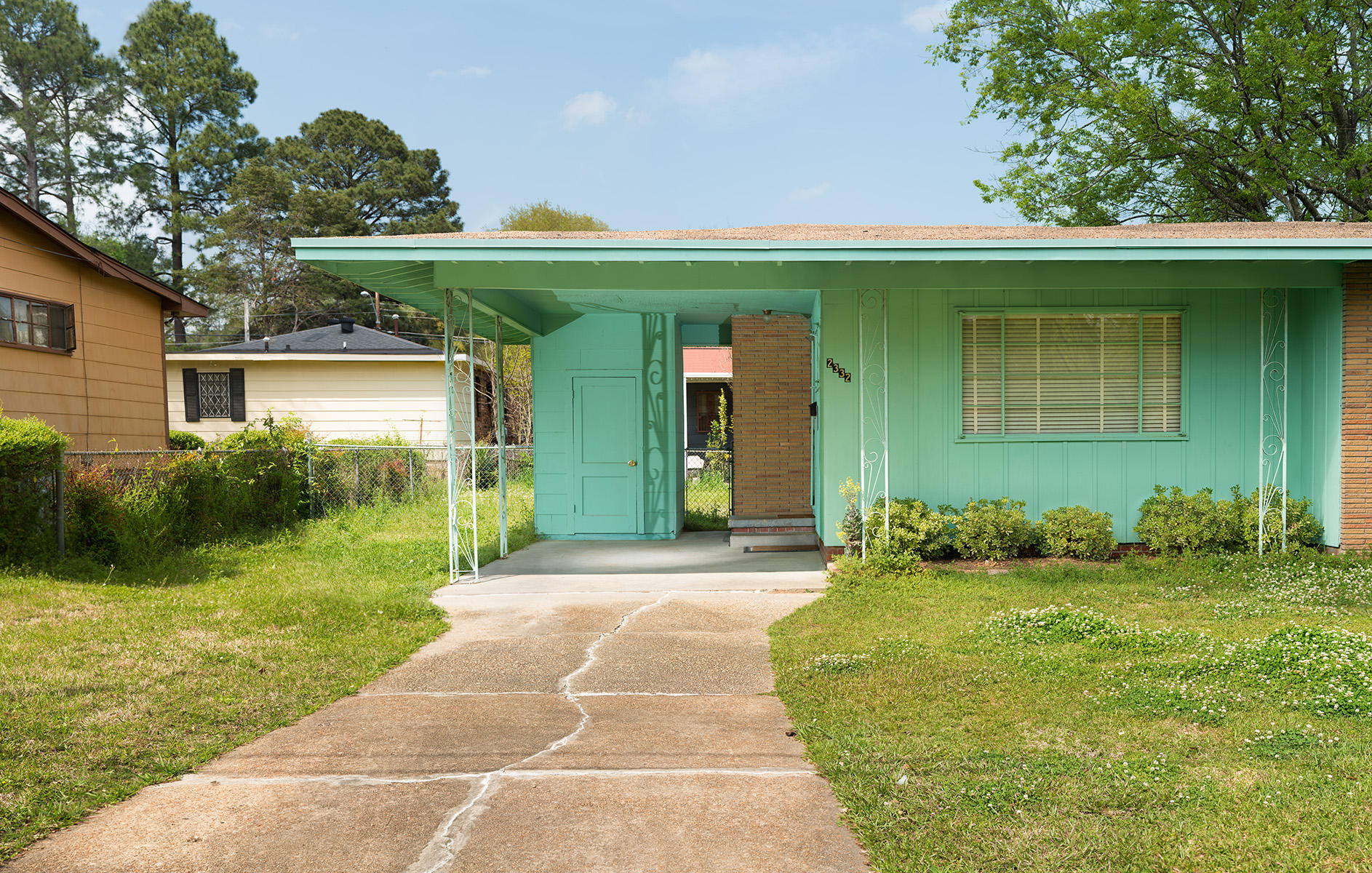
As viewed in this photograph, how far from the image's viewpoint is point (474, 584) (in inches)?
349

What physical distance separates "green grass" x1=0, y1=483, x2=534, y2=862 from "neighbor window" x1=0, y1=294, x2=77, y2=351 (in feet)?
15.7

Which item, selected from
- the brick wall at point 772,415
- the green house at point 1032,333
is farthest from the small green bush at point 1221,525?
the brick wall at point 772,415

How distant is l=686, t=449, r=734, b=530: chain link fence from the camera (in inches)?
551

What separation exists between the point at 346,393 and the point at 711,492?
29.9 feet

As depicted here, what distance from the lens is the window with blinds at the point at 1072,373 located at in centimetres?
923

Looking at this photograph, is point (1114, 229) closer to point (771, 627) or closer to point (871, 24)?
point (771, 627)

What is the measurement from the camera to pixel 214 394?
20.5 metres

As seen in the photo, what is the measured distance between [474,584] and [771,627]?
342cm

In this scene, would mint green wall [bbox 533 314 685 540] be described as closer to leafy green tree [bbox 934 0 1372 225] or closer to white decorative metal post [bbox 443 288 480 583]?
white decorative metal post [bbox 443 288 480 583]

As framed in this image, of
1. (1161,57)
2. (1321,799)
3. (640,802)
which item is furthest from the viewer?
(1161,57)

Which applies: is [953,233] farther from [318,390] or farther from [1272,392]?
[318,390]

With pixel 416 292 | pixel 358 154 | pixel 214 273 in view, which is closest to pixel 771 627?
pixel 416 292

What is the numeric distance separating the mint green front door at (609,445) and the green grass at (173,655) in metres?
2.87

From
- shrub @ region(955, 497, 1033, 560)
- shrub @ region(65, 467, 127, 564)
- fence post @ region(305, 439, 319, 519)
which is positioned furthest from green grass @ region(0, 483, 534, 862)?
shrub @ region(955, 497, 1033, 560)
